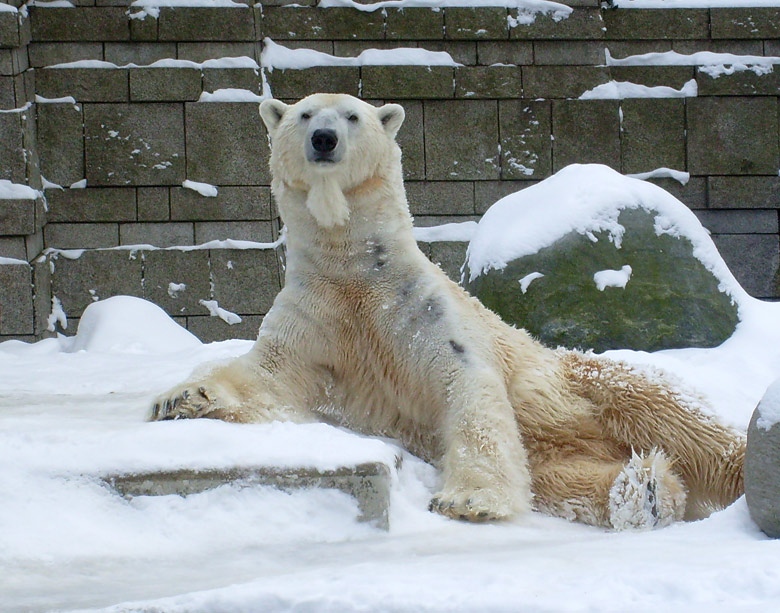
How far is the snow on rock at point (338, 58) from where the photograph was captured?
7328 mm

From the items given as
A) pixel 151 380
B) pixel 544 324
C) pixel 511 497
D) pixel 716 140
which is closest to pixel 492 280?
pixel 544 324

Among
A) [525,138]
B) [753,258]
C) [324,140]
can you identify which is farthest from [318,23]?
[324,140]

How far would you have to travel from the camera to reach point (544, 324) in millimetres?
5141

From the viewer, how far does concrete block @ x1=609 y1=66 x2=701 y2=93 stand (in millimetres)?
7680

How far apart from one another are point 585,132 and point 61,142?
376cm

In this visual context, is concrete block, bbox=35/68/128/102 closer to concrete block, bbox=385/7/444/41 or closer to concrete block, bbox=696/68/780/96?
concrete block, bbox=385/7/444/41

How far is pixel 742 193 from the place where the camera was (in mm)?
7746

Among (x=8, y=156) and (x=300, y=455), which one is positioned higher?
(x=8, y=156)

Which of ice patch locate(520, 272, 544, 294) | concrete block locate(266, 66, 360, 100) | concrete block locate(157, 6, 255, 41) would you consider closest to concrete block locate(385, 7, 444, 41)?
concrete block locate(266, 66, 360, 100)

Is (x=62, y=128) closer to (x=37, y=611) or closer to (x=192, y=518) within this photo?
(x=192, y=518)

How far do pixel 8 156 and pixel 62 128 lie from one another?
1.55 feet

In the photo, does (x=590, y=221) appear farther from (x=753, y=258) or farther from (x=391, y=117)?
(x=753, y=258)

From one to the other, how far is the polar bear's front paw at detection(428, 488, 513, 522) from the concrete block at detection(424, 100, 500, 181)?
15.7 feet

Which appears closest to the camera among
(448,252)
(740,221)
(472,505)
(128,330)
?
(472,505)
